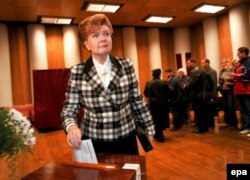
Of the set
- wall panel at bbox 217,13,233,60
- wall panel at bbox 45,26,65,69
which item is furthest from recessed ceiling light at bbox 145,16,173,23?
wall panel at bbox 45,26,65,69

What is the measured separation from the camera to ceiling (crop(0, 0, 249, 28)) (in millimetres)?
6700

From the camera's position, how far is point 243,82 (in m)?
4.80

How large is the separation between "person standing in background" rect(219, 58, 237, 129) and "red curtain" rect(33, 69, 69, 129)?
3.49 m

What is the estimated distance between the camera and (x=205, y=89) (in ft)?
17.2

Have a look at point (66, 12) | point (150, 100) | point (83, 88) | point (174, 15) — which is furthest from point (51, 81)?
point (83, 88)

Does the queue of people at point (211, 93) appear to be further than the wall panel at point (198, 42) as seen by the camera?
No

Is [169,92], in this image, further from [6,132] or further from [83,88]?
[6,132]

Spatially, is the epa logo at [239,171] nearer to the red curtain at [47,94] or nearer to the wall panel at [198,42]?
the red curtain at [47,94]

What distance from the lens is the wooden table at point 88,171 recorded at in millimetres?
817

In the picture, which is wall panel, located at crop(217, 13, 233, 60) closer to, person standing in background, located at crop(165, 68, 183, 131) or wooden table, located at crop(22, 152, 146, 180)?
person standing in background, located at crop(165, 68, 183, 131)

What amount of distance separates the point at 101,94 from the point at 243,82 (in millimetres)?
4145

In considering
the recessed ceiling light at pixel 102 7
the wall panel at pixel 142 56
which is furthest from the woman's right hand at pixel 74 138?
the wall panel at pixel 142 56

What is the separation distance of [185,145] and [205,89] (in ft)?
4.11

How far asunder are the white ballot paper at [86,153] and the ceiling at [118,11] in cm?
608
